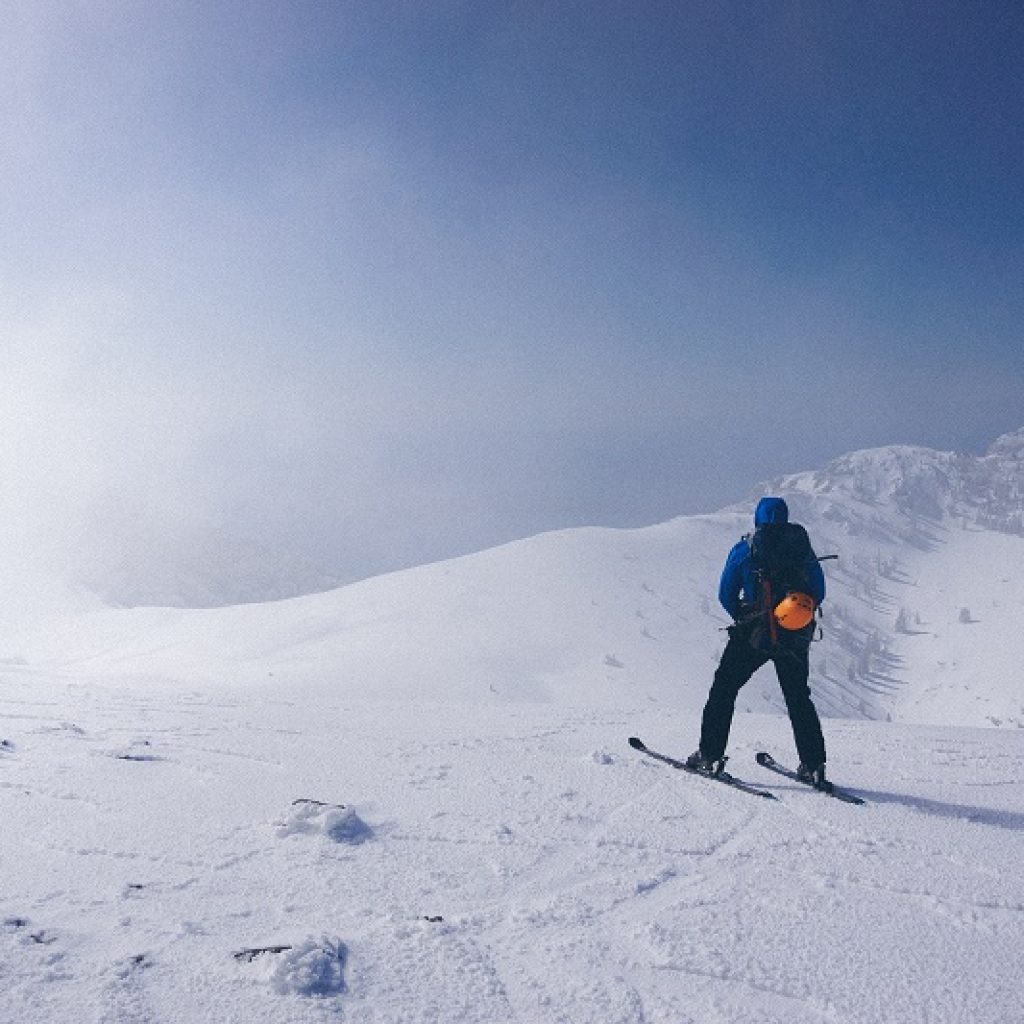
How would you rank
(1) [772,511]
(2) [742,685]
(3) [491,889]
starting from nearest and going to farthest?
(3) [491,889]
(2) [742,685]
(1) [772,511]

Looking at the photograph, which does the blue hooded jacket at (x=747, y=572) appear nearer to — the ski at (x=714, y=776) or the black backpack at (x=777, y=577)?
the black backpack at (x=777, y=577)

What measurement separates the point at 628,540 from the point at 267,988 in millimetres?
142025

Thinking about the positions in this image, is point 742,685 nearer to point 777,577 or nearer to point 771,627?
point 771,627

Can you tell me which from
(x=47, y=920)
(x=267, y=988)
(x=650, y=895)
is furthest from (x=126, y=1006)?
(x=650, y=895)

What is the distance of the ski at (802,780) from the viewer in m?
6.58

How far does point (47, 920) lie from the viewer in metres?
3.72

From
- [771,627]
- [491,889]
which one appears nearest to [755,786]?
[771,627]

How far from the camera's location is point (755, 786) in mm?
7074

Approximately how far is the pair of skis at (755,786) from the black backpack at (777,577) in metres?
1.37

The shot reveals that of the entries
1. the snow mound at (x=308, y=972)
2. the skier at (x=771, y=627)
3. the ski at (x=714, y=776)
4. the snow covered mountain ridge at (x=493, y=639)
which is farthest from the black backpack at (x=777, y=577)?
the snow covered mountain ridge at (x=493, y=639)

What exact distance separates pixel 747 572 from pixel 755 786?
2.16 meters

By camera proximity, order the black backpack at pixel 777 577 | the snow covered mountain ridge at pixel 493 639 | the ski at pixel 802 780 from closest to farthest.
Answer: the ski at pixel 802 780, the black backpack at pixel 777 577, the snow covered mountain ridge at pixel 493 639

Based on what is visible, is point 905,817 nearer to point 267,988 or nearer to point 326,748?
point 267,988

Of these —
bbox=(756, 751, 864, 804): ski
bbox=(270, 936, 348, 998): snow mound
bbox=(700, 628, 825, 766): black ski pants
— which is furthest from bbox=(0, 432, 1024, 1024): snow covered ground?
bbox=(700, 628, 825, 766): black ski pants
